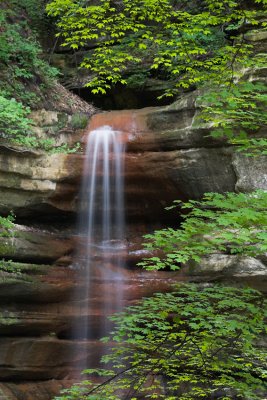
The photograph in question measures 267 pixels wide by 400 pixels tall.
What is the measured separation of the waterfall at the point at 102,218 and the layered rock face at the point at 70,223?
0.43 ft

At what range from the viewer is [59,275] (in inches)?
333

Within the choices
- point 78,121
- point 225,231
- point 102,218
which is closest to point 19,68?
point 78,121

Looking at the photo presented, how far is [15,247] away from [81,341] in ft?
6.97

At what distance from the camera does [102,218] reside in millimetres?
9859

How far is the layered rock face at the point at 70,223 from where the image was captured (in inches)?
313

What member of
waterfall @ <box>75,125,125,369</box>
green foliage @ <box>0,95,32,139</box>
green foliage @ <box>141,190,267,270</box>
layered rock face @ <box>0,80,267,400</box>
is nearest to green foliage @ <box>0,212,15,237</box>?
layered rock face @ <box>0,80,267,400</box>

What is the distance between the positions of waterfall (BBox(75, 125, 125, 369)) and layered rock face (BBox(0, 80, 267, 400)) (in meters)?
0.13

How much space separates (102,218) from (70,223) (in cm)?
72

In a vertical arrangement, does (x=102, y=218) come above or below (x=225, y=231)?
above

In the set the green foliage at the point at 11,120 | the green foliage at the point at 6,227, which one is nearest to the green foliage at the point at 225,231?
the green foliage at the point at 6,227

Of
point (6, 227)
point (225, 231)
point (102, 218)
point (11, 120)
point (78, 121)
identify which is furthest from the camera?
point (78, 121)

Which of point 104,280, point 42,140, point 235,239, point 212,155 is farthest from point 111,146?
point 235,239

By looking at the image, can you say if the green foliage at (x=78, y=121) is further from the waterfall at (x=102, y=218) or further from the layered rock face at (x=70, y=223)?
the waterfall at (x=102, y=218)

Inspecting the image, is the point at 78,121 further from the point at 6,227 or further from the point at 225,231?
the point at 225,231
